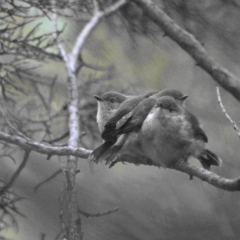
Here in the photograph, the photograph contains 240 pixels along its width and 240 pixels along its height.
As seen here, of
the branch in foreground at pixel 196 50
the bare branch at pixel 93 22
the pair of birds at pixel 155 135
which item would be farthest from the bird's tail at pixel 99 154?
the bare branch at pixel 93 22

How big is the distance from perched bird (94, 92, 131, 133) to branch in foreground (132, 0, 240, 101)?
0.29m

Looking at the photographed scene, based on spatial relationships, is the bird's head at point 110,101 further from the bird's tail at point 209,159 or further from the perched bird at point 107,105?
the bird's tail at point 209,159

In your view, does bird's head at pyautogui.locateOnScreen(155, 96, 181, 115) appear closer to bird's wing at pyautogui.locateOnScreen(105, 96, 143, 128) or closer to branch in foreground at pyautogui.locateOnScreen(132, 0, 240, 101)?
bird's wing at pyautogui.locateOnScreen(105, 96, 143, 128)

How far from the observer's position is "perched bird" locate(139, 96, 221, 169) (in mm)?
1318

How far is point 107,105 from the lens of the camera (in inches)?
64.3

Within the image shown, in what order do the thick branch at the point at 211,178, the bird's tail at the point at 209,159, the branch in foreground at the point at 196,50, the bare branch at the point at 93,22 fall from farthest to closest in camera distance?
the bare branch at the point at 93,22
the branch in foreground at the point at 196,50
the bird's tail at the point at 209,159
the thick branch at the point at 211,178

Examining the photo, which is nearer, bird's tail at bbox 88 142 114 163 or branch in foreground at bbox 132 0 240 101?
bird's tail at bbox 88 142 114 163

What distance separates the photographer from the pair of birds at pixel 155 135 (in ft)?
4.34

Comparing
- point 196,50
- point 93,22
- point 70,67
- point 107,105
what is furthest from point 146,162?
point 93,22

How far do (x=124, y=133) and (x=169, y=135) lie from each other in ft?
0.37

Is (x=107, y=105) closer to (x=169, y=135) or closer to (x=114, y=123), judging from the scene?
(x=114, y=123)

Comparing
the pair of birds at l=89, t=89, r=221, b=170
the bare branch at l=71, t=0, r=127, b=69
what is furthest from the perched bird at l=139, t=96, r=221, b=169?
the bare branch at l=71, t=0, r=127, b=69

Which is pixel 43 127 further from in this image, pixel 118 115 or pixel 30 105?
pixel 118 115

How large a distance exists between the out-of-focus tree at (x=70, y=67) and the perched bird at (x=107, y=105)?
0.12 meters
